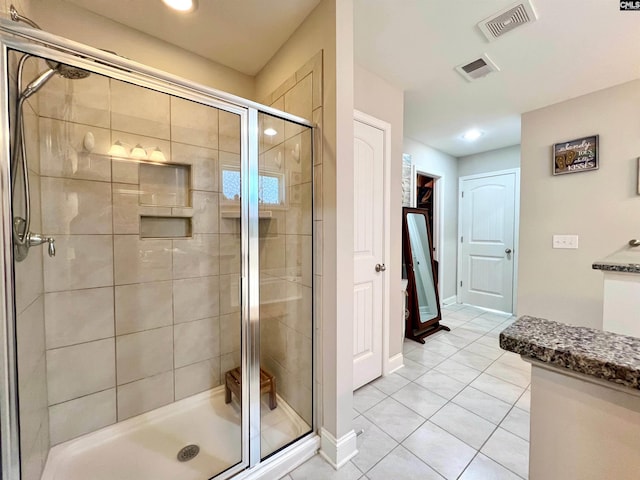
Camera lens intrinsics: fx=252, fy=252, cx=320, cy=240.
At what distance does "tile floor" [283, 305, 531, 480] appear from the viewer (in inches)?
51.0

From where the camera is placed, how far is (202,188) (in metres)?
1.81

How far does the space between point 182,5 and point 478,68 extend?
6.84 ft

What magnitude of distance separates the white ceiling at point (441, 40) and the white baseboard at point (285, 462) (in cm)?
241

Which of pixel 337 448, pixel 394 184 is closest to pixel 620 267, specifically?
pixel 394 184

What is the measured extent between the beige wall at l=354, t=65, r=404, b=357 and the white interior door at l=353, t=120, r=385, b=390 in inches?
6.0

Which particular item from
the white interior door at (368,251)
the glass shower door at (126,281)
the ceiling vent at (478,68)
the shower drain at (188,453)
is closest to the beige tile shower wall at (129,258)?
the glass shower door at (126,281)

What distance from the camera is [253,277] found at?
4.61ft

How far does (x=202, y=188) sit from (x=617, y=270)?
2.56 metres

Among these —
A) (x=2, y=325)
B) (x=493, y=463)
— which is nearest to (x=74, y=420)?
(x=2, y=325)

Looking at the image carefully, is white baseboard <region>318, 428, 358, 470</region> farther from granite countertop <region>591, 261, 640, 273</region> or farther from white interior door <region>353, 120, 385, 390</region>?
granite countertop <region>591, 261, 640, 273</region>

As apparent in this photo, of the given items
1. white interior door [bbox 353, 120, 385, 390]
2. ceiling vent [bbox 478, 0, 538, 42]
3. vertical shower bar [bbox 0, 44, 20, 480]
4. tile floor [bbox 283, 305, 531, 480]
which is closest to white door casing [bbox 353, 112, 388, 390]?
white interior door [bbox 353, 120, 385, 390]

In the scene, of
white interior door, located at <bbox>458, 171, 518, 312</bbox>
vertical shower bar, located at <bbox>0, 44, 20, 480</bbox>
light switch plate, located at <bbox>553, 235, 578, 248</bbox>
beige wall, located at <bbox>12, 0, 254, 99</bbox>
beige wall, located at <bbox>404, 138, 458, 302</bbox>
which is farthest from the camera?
beige wall, located at <bbox>404, 138, 458, 302</bbox>

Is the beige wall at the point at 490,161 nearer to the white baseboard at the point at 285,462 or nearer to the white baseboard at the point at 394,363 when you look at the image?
the white baseboard at the point at 394,363

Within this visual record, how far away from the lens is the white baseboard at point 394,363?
2.18 metres
